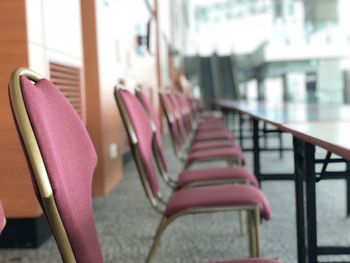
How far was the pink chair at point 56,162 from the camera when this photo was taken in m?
0.71

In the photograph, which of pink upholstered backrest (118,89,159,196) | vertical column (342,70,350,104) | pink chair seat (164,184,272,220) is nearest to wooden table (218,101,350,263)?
pink chair seat (164,184,272,220)

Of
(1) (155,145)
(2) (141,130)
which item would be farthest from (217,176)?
(2) (141,130)

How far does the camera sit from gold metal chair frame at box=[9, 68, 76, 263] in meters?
0.71

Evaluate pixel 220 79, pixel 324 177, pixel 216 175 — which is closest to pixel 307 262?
pixel 324 177

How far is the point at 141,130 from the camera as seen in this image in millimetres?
1609

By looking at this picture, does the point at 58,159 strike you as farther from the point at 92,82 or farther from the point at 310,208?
the point at 92,82

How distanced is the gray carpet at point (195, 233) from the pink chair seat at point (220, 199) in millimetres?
467

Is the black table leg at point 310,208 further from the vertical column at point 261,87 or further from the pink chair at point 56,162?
the vertical column at point 261,87

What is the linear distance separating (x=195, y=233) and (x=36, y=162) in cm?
203

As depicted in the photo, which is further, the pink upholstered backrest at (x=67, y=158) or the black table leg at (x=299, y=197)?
the black table leg at (x=299, y=197)

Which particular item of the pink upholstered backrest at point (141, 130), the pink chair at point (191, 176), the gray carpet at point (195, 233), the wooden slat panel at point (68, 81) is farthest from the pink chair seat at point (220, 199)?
the wooden slat panel at point (68, 81)

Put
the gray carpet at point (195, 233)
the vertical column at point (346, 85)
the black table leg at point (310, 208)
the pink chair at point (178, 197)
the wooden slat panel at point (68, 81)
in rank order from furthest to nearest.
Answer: the vertical column at point (346, 85), the wooden slat panel at point (68, 81), the gray carpet at point (195, 233), the pink chair at point (178, 197), the black table leg at point (310, 208)

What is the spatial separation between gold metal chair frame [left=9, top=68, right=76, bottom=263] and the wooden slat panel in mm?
1924

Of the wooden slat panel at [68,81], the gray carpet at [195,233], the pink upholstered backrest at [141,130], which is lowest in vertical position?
the gray carpet at [195,233]
